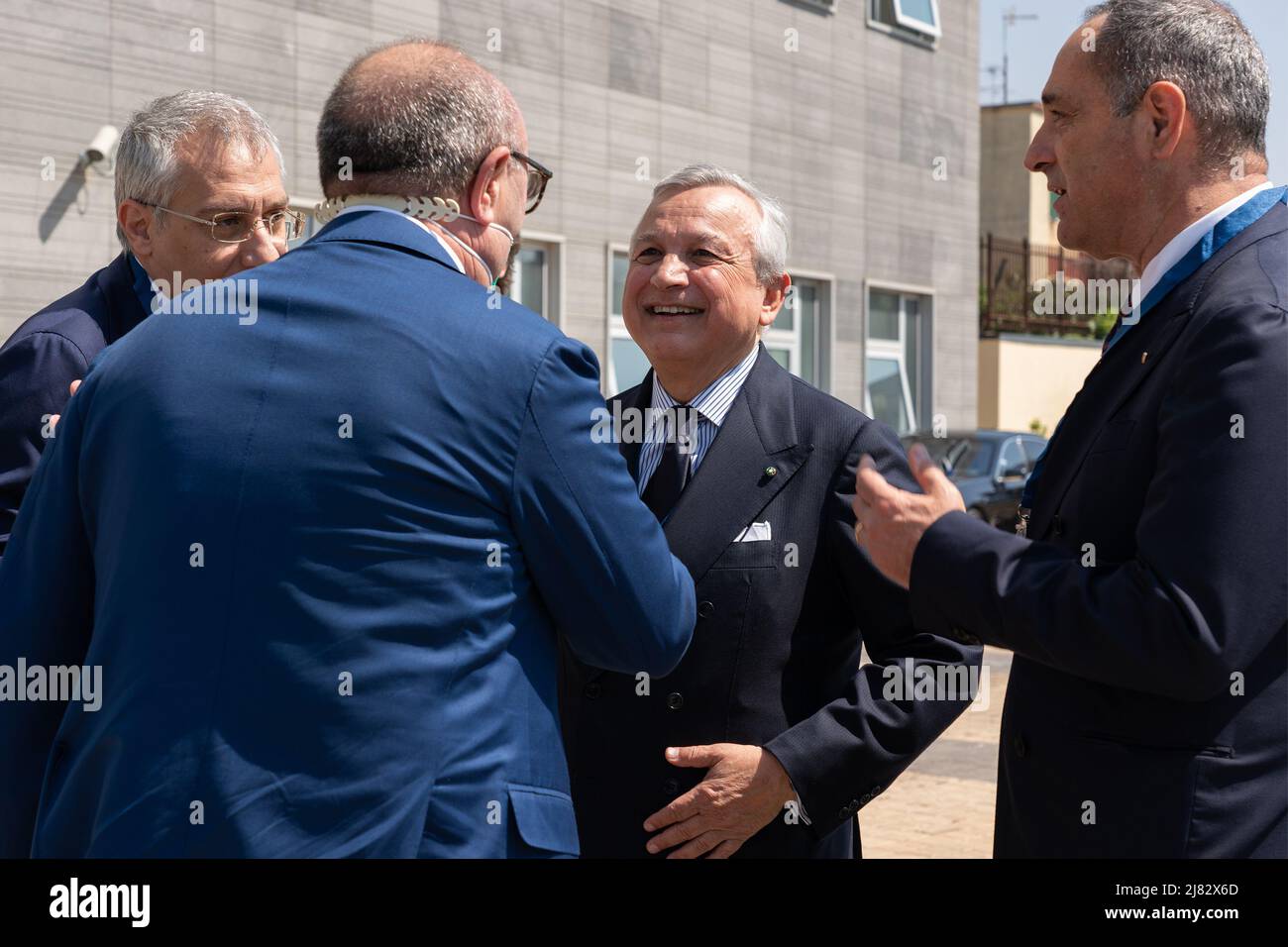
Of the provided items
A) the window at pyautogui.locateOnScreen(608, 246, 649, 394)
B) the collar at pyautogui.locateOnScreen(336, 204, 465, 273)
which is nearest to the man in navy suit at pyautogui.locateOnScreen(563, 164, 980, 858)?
the collar at pyautogui.locateOnScreen(336, 204, 465, 273)

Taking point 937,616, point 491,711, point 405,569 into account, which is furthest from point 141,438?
point 937,616

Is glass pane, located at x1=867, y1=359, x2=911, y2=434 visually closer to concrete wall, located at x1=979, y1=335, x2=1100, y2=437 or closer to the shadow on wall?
concrete wall, located at x1=979, y1=335, x2=1100, y2=437

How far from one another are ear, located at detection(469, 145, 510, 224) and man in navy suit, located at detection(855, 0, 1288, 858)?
75 centimetres

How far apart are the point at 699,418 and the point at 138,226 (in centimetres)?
137

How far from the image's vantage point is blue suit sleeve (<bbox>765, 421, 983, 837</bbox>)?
303 cm

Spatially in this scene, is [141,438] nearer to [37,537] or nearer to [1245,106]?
[37,537]

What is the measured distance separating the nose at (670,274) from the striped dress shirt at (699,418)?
0.77 feet

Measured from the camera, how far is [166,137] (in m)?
3.56

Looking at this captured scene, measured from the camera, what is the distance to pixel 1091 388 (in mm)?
2553

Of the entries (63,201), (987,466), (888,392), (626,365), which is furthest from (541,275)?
(888,392)

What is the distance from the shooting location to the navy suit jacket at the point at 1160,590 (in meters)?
2.15

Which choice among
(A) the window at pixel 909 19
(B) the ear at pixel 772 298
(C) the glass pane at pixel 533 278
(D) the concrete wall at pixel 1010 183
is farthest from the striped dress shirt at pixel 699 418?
(D) the concrete wall at pixel 1010 183

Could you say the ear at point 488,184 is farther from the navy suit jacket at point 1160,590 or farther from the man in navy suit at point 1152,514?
the navy suit jacket at point 1160,590

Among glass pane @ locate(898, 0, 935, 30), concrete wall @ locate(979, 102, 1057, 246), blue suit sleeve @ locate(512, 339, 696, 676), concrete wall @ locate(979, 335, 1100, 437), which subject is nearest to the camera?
blue suit sleeve @ locate(512, 339, 696, 676)
